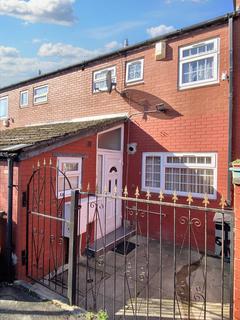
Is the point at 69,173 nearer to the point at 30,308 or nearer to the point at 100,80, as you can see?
the point at 30,308

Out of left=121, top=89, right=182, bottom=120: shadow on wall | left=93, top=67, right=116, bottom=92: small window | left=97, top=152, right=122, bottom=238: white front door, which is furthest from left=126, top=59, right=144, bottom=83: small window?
left=97, top=152, right=122, bottom=238: white front door

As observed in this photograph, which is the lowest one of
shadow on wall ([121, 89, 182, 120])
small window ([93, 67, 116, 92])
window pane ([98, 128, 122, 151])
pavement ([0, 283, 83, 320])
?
pavement ([0, 283, 83, 320])

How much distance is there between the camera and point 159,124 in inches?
357

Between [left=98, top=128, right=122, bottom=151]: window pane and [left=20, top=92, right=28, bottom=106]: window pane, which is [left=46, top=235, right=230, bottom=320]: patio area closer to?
[left=98, top=128, right=122, bottom=151]: window pane

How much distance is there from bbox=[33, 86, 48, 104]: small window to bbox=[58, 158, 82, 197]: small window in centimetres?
668

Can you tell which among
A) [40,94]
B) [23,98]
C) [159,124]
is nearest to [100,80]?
[159,124]

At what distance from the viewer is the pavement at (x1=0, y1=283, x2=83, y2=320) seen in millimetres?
3742

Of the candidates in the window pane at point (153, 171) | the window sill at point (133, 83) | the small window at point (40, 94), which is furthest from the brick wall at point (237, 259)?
the small window at point (40, 94)

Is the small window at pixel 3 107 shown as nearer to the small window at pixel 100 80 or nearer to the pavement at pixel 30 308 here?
the small window at pixel 100 80

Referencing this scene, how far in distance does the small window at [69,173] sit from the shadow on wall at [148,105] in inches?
123

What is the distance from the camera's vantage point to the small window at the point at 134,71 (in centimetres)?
966

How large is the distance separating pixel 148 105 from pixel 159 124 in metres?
0.84

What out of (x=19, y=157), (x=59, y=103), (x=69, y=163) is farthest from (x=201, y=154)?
(x=59, y=103)

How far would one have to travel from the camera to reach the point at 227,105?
775 centimetres
